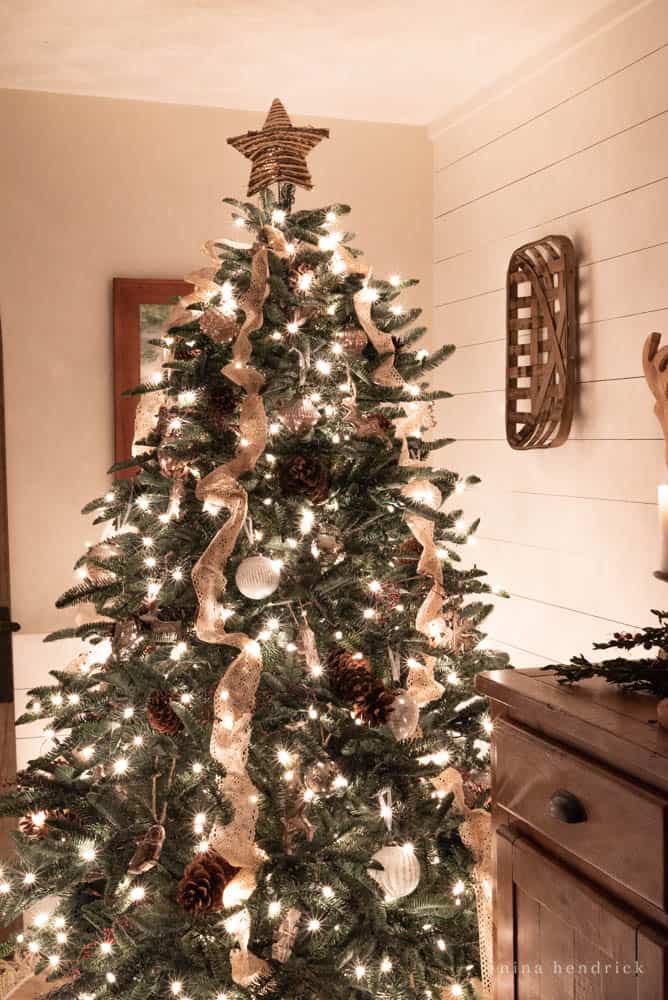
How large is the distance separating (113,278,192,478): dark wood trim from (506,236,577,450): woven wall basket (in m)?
1.10

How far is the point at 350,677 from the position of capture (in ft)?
6.81

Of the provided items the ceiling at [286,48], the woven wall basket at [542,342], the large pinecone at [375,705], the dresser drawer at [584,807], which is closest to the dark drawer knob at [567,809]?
the dresser drawer at [584,807]

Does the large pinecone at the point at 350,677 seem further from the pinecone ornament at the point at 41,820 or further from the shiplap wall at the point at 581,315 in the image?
the shiplap wall at the point at 581,315

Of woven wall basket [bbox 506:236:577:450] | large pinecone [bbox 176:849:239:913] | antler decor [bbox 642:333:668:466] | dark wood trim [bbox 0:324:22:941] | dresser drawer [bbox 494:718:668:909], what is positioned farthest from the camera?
dark wood trim [bbox 0:324:22:941]

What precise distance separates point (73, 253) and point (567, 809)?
2610 mm

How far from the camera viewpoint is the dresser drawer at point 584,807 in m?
1.28

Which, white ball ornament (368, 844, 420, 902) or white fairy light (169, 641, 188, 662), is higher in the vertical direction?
white fairy light (169, 641, 188, 662)

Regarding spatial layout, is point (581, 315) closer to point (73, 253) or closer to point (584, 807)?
point (73, 253)

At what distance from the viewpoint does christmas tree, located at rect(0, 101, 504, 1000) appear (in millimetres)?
2055

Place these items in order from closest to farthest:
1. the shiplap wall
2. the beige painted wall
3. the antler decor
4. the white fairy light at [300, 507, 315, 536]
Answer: the white fairy light at [300, 507, 315, 536] → the antler decor → the shiplap wall → the beige painted wall

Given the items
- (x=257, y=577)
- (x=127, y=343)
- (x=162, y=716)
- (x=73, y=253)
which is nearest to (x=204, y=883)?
Answer: (x=162, y=716)

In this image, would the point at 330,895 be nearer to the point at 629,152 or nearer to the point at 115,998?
the point at 115,998

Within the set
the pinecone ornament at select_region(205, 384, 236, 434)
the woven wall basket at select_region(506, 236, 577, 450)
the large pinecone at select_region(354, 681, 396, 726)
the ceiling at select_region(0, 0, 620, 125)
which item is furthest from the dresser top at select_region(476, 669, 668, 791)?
the ceiling at select_region(0, 0, 620, 125)

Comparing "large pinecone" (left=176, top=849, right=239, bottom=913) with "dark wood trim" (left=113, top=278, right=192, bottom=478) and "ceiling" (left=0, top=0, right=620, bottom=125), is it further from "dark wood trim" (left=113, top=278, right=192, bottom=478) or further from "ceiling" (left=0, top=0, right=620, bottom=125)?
"ceiling" (left=0, top=0, right=620, bottom=125)
